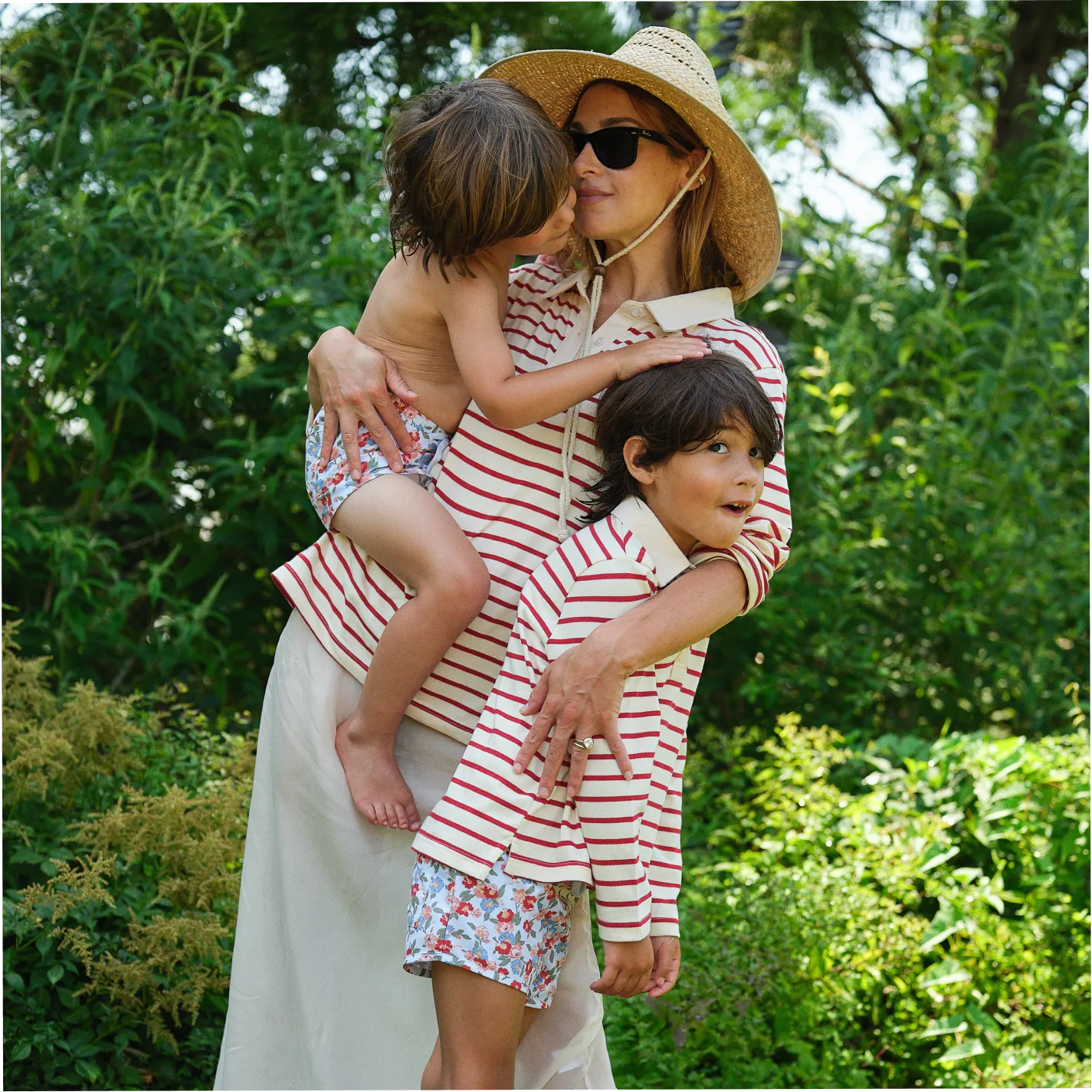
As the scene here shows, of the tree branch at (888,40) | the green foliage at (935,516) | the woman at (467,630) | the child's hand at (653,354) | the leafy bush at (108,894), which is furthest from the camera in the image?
the tree branch at (888,40)

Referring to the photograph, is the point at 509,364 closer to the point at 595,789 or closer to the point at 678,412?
the point at 678,412

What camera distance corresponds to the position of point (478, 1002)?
5.48 feet

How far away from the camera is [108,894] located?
8.31 ft

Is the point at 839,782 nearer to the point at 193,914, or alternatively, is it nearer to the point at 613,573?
the point at 193,914

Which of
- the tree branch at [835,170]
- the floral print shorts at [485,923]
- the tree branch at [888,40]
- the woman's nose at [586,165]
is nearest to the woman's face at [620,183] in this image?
the woman's nose at [586,165]

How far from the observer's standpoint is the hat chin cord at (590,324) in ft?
6.11

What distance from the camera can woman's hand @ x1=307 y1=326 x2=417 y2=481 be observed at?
1.95 metres

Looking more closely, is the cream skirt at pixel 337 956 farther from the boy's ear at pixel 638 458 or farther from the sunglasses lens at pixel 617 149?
the sunglasses lens at pixel 617 149

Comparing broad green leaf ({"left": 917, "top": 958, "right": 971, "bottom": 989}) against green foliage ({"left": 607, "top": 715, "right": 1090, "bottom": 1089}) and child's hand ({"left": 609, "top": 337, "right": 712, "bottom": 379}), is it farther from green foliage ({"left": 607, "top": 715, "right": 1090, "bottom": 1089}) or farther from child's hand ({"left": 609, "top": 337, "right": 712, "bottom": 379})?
child's hand ({"left": 609, "top": 337, "right": 712, "bottom": 379})

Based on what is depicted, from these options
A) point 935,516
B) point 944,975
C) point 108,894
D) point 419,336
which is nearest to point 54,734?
point 108,894

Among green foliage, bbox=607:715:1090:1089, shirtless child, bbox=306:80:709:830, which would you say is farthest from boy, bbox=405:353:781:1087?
green foliage, bbox=607:715:1090:1089

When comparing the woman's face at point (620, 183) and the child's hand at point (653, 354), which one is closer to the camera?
the child's hand at point (653, 354)

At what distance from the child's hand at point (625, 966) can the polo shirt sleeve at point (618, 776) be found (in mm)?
18

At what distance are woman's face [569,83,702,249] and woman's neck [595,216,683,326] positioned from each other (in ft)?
0.10
